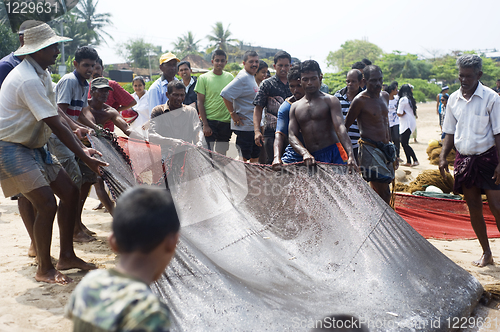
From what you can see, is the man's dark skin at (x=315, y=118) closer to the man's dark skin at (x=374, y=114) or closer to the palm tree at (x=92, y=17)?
the man's dark skin at (x=374, y=114)

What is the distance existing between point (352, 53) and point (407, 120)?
71921mm

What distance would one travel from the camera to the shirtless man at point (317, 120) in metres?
4.23

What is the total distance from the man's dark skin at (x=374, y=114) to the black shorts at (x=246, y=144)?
163cm

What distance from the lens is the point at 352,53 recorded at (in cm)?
7794

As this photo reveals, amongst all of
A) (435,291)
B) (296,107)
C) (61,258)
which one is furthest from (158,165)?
(435,291)

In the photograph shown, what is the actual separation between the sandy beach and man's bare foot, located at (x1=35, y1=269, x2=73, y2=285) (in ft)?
0.13

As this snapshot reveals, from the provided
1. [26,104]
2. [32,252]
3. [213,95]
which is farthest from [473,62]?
[32,252]

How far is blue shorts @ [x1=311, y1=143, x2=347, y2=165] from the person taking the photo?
4285mm

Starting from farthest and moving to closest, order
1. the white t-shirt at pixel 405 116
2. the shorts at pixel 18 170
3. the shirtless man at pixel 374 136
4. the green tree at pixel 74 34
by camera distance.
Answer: the green tree at pixel 74 34
the white t-shirt at pixel 405 116
the shirtless man at pixel 374 136
the shorts at pixel 18 170

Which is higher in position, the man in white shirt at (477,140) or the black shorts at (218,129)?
the man in white shirt at (477,140)

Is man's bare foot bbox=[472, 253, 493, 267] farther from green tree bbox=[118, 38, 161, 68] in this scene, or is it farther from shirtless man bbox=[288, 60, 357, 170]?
green tree bbox=[118, 38, 161, 68]

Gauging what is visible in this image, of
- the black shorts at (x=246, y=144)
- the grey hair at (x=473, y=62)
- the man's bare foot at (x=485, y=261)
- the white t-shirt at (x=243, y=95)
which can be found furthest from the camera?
the black shorts at (x=246, y=144)

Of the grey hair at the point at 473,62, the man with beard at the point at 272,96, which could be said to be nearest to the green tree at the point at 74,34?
the man with beard at the point at 272,96

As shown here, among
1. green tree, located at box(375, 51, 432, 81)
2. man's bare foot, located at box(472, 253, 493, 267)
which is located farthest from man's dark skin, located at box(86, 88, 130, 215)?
green tree, located at box(375, 51, 432, 81)
